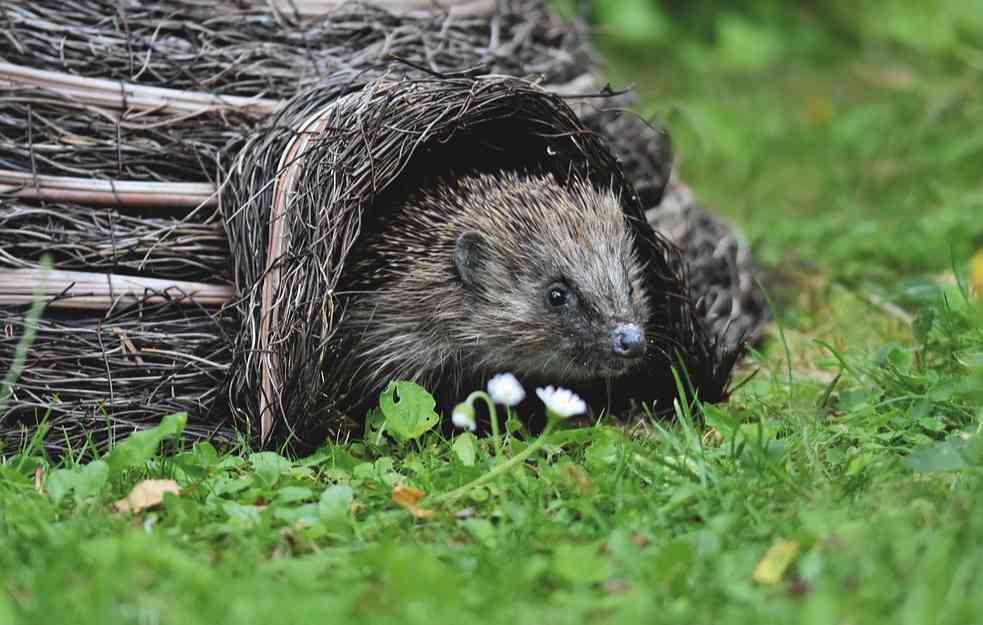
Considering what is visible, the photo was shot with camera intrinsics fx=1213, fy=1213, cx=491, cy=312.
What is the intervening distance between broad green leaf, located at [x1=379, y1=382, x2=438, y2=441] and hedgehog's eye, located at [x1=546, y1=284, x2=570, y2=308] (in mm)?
607

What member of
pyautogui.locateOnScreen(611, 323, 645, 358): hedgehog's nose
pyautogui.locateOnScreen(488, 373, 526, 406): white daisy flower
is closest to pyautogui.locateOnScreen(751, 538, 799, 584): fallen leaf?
pyautogui.locateOnScreen(488, 373, 526, 406): white daisy flower

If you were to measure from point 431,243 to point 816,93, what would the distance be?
6.36 m

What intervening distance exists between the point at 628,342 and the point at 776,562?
4.17 ft

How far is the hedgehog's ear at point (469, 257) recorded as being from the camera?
14.3ft

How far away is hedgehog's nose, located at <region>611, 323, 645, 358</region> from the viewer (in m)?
4.11

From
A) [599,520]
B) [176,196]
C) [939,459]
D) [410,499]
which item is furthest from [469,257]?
[939,459]

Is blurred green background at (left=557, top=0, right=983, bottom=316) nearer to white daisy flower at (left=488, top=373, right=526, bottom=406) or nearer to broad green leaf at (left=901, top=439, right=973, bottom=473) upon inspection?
broad green leaf at (left=901, top=439, right=973, bottom=473)

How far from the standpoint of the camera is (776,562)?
2.97 meters

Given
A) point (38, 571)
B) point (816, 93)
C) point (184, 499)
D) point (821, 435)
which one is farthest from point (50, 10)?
point (816, 93)

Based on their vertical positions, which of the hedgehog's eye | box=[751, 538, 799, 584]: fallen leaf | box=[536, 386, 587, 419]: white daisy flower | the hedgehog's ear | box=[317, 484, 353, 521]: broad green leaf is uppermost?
the hedgehog's ear

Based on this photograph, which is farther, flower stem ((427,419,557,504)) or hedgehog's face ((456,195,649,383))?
hedgehog's face ((456,195,649,383))

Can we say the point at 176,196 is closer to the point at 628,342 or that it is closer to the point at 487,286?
the point at 487,286

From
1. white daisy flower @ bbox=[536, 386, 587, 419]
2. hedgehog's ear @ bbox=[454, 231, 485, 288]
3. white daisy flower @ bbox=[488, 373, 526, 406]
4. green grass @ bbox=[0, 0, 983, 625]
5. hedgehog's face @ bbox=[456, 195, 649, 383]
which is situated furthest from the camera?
hedgehog's ear @ bbox=[454, 231, 485, 288]

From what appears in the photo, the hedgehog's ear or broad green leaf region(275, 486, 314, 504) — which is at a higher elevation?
the hedgehog's ear
